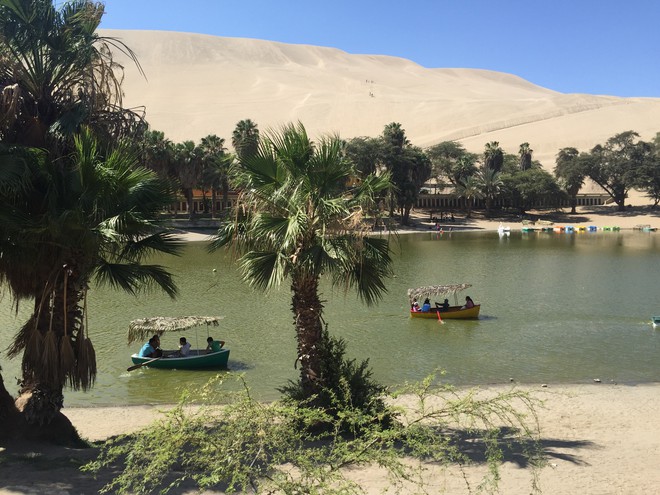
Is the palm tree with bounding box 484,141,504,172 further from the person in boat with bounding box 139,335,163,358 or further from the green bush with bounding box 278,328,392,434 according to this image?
the green bush with bounding box 278,328,392,434

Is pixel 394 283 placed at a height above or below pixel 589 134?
below

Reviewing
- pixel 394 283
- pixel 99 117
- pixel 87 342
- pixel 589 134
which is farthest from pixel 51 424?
pixel 589 134

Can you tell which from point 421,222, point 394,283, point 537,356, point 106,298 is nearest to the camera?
point 537,356

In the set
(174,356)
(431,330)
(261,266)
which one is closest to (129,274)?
(261,266)

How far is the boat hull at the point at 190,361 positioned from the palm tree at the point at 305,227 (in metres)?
7.56

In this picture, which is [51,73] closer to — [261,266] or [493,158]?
[261,266]

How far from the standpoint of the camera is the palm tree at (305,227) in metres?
9.93

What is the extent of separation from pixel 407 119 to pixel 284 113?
1479 inches

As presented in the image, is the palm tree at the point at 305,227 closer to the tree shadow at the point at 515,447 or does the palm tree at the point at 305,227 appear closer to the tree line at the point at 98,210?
the tree line at the point at 98,210

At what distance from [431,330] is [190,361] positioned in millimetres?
9592

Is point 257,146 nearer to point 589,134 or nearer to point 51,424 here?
point 51,424

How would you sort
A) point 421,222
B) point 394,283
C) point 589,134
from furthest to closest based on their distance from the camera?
1. point 589,134
2. point 421,222
3. point 394,283

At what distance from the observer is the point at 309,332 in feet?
35.6

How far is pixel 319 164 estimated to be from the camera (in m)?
10.3
